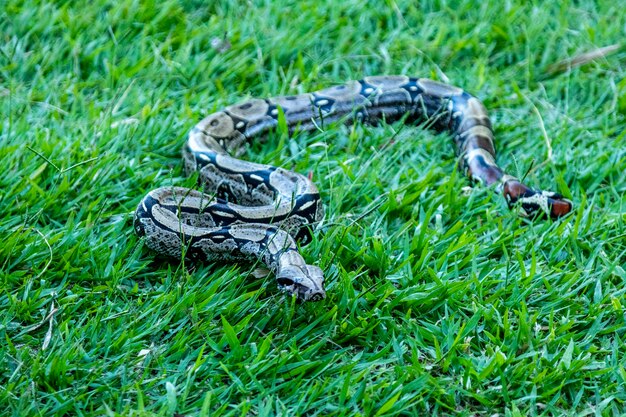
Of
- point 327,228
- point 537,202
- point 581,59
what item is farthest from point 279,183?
point 581,59

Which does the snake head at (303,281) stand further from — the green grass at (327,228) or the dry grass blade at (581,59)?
the dry grass blade at (581,59)

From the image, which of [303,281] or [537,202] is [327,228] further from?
[537,202]

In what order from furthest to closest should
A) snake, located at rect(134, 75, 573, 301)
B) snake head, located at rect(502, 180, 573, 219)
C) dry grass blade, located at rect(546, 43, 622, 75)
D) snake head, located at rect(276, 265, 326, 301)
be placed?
dry grass blade, located at rect(546, 43, 622, 75), snake head, located at rect(502, 180, 573, 219), snake, located at rect(134, 75, 573, 301), snake head, located at rect(276, 265, 326, 301)

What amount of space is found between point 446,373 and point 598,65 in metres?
4.57

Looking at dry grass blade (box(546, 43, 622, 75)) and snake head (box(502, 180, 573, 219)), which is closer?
snake head (box(502, 180, 573, 219))

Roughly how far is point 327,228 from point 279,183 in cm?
63

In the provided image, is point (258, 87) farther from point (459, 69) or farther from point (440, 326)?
point (440, 326)

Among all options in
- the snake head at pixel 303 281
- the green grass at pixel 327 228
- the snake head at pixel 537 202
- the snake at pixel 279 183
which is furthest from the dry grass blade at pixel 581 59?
the snake head at pixel 303 281

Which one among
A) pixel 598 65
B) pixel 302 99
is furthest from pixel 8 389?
pixel 598 65

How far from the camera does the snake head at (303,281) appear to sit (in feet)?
15.2

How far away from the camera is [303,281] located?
468 centimetres

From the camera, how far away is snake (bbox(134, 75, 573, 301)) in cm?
521

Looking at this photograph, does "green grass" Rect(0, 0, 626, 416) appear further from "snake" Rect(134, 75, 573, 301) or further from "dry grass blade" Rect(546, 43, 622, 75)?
"snake" Rect(134, 75, 573, 301)

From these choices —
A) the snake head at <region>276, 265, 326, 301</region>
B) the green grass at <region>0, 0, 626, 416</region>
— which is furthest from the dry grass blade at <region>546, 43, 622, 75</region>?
the snake head at <region>276, 265, 326, 301</region>
